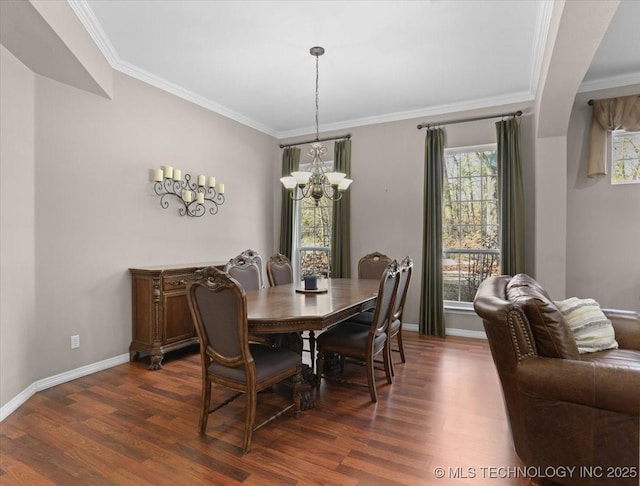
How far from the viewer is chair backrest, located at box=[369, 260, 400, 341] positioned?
2.71 m

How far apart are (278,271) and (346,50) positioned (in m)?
2.41

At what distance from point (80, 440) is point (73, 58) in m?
2.77

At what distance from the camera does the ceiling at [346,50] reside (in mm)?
2846

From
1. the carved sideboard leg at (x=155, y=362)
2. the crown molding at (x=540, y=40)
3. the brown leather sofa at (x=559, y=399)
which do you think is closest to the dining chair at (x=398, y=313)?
the brown leather sofa at (x=559, y=399)

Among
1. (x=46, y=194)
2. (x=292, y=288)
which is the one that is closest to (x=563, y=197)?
(x=292, y=288)

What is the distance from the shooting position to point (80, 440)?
2.28m

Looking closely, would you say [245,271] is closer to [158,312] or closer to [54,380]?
[158,312]

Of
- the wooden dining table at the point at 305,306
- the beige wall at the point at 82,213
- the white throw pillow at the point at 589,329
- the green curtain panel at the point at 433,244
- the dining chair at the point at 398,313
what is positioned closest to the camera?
the wooden dining table at the point at 305,306

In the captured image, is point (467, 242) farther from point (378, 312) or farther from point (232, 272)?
point (232, 272)

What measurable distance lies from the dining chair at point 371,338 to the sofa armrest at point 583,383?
1.13 m

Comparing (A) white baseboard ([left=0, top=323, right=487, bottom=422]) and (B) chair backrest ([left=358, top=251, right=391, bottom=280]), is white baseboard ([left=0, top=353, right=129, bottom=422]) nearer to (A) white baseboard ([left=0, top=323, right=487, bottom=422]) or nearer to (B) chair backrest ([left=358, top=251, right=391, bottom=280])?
(A) white baseboard ([left=0, top=323, right=487, bottom=422])

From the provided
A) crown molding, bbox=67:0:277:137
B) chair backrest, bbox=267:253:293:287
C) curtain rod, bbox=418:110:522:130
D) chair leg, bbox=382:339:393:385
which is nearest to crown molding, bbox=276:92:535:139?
curtain rod, bbox=418:110:522:130

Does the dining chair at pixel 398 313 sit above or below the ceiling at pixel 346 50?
below

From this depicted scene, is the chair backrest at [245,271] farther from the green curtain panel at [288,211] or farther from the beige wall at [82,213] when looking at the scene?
the green curtain panel at [288,211]
